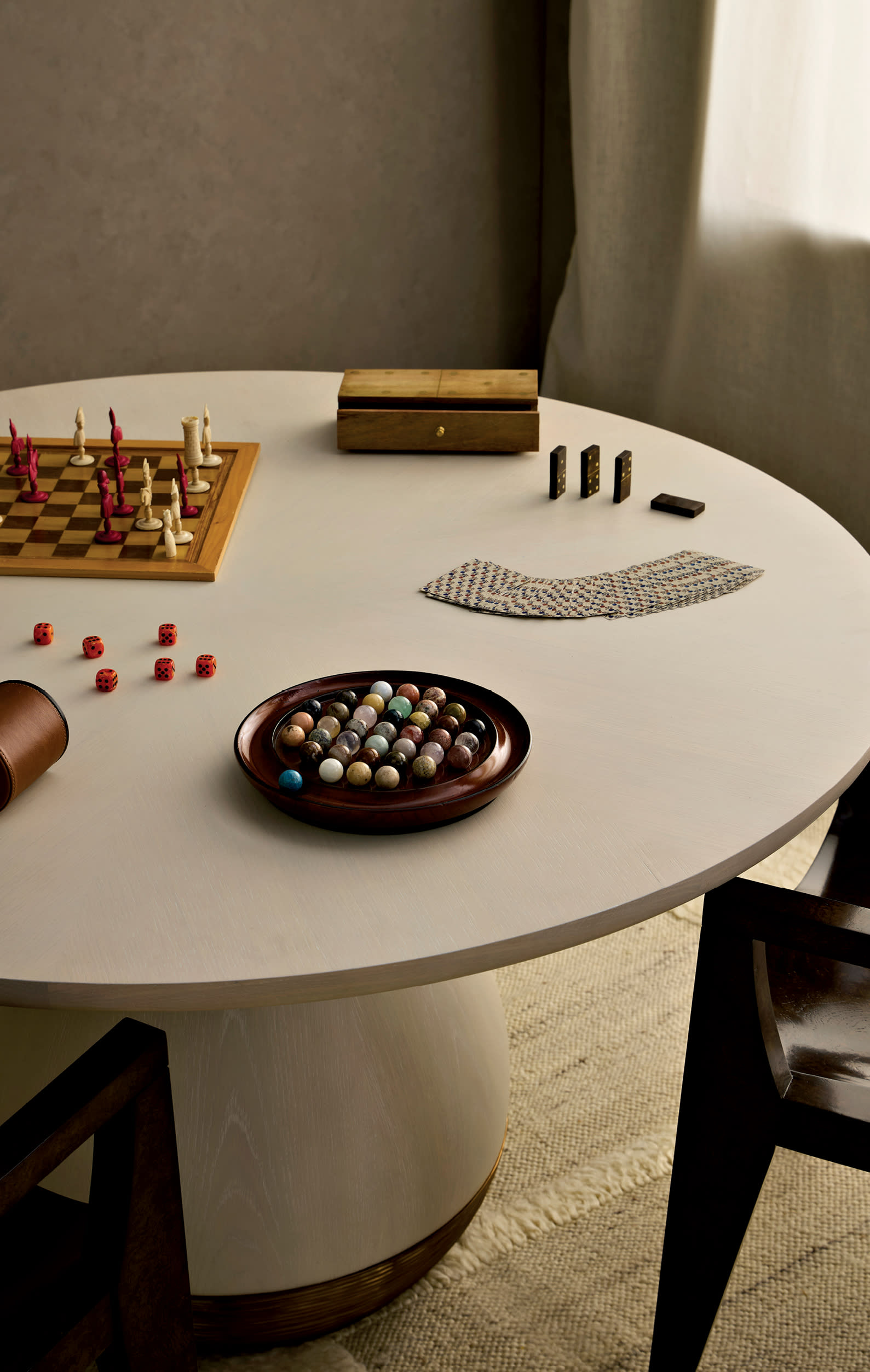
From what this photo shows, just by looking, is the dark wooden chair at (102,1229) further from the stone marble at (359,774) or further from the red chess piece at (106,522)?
the red chess piece at (106,522)

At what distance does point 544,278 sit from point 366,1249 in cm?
275

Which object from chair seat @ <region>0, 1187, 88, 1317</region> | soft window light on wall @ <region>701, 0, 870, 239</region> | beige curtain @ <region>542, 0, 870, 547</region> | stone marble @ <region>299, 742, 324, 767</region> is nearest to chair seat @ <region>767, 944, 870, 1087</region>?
stone marble @ <region>299, 742, 324, 767</region>

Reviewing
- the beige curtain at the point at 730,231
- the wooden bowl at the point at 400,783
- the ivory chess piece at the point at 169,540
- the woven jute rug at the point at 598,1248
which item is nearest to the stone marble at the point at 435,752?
the wooden bowl at the point at 400,783

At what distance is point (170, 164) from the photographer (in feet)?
9.27

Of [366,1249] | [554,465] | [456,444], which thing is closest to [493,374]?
[456,444]

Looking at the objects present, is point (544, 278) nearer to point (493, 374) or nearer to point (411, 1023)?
point (493, 374)

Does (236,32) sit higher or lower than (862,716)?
higher

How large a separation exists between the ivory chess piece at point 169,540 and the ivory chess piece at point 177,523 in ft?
0.05

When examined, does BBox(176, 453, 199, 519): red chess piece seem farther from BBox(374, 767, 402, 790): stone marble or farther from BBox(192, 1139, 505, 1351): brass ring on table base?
BBox(192, 1139, 505, 1351): brass ring on table base

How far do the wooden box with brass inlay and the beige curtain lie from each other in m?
1.01

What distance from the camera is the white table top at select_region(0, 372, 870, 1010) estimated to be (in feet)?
2.61

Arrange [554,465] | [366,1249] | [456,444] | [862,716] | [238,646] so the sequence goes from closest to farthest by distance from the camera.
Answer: [862,716] → [238,646] → [366,1249] → [554,465] → [456,444]

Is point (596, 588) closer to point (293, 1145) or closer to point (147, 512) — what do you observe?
point (147, 512)

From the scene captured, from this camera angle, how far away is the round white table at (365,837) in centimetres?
81
